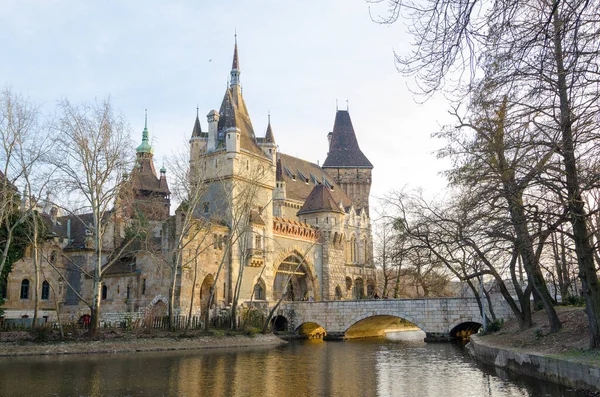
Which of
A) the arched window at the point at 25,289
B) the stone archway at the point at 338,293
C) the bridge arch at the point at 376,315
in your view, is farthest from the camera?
the stone archway at the point at 338,293

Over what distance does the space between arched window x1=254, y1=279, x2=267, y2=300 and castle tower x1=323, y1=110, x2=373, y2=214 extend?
86.5 feet

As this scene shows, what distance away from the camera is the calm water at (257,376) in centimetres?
1373

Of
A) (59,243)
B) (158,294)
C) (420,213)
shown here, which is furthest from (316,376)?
(59,243)

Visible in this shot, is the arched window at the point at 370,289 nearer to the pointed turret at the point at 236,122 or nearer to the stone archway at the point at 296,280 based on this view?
the stone archway at the point at 296,280

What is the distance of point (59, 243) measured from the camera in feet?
143

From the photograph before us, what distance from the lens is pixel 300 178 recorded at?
63.6 m

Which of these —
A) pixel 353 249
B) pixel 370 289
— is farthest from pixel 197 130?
pixel 370 289

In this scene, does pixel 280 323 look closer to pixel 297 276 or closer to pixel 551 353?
pixel 297 276

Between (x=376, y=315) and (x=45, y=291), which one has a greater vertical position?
(x=45, y=291)

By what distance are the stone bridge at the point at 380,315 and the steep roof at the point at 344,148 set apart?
2983 centimetres

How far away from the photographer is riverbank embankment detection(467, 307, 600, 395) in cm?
1178

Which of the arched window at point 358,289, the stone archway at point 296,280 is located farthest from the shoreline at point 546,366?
the arched window at point 358,289

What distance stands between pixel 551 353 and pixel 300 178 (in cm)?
5003

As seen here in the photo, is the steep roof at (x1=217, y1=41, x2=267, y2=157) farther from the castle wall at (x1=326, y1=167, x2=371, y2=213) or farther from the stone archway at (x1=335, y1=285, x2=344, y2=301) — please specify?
the castle wall at (x1=326, y1=167, x2=371, y2=213)
